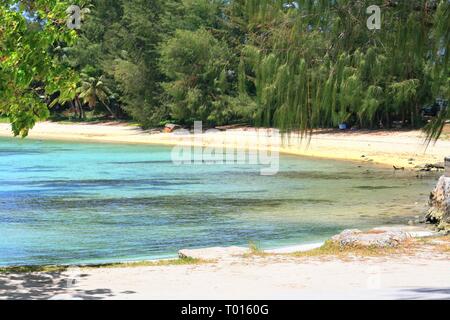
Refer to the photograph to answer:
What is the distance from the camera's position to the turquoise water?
1675 cm

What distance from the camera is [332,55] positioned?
29.4ft

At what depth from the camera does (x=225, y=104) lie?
56031 mm

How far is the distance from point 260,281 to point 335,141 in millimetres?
35634

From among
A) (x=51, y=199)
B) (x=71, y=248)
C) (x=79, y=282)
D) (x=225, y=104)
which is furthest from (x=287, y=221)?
(x=225, y=104)

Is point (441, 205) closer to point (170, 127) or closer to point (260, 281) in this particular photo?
point (260, 281)

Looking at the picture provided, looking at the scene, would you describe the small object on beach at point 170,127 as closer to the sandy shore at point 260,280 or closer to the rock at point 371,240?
the rock at point 371,240

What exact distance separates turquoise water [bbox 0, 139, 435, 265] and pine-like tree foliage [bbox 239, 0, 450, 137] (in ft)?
21.4

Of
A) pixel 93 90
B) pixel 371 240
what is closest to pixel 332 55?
→ pixel 371 240

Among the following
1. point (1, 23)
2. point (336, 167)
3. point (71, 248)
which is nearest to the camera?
point (1, 23)

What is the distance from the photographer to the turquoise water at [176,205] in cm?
1675

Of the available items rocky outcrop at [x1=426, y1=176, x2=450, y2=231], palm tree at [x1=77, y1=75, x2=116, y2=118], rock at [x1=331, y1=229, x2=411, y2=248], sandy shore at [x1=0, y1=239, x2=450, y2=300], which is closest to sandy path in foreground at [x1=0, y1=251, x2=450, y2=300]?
sandy shore at [x1=0, y1=239, x2=450, y2=300]

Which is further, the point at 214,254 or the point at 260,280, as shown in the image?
the point at 214,254
